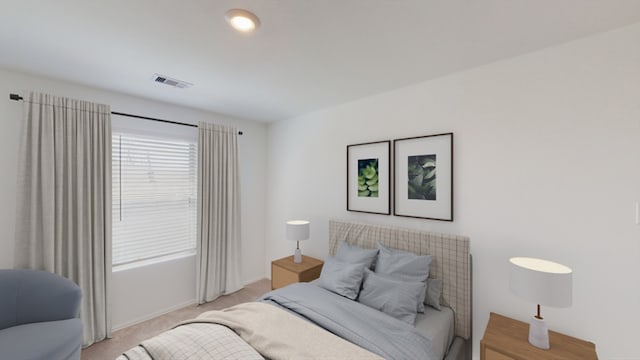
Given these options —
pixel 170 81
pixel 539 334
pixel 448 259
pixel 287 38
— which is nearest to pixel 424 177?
pixel 448 259

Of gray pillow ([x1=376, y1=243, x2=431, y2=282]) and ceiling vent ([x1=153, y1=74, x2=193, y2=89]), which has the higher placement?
ceiling vent ([x1=153, y1=74, x2=193, y2=89])

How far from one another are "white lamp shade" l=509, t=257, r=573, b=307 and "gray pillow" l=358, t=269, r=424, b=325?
64 cm

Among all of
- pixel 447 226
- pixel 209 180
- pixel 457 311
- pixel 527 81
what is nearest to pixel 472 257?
pixel 447 226

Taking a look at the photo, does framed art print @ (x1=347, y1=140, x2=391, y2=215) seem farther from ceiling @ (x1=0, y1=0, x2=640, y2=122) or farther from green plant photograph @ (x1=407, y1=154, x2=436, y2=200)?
ceiling @ (x1=0, y1=0, x2=640, y2=122)

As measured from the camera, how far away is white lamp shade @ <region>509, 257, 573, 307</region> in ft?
4.58

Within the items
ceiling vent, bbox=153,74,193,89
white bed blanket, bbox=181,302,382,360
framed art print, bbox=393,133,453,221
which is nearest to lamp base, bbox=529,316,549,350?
framed art print, bbox=393,133,453,221

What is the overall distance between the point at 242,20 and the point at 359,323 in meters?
2.02

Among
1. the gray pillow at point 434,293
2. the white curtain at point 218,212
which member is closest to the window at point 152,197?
the white curtain at point 218,212

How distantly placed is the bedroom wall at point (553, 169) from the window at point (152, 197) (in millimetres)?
2629

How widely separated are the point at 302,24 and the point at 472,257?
7.20ft

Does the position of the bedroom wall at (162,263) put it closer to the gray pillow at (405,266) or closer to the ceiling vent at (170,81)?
the ceiling vent at (170,81)

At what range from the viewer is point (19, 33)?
1623 millimetres

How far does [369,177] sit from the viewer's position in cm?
279

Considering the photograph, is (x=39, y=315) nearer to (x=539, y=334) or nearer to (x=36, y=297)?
(x=36, y=297)
